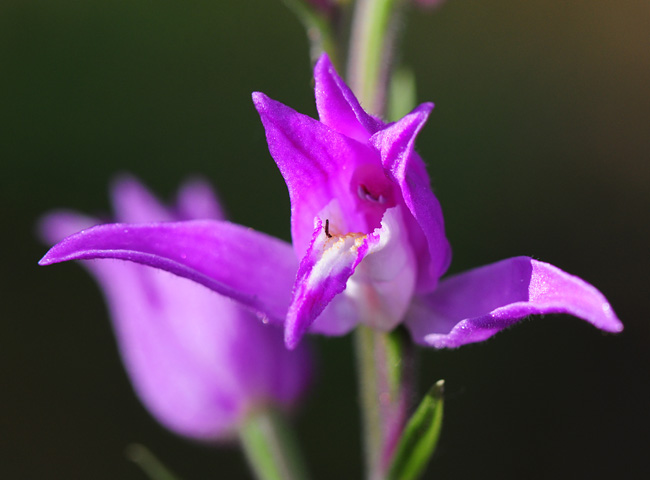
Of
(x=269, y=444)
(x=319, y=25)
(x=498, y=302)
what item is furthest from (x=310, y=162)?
(x=269, y=444)

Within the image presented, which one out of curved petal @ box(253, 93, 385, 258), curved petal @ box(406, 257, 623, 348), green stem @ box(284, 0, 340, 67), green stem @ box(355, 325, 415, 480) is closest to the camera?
curved petal @ box(406, 257, 623, 348)

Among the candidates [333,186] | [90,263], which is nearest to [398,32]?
[333,186]

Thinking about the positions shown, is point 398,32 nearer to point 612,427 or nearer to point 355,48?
point 355,48

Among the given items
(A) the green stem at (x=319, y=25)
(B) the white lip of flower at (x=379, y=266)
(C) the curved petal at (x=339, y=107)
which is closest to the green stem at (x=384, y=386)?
(B) the white lip of flower at (x=379, y=266)

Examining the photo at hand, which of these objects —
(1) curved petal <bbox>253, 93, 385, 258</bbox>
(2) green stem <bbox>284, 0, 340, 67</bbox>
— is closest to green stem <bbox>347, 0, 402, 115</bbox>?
(2) green stem <bbox>284, 0, 340, 67</bbox>

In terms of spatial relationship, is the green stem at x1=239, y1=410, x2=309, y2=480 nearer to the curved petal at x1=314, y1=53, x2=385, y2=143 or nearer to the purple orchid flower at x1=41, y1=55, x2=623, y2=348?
the purple orchid flower at x1=41, y1=55, x2=623, y2=348

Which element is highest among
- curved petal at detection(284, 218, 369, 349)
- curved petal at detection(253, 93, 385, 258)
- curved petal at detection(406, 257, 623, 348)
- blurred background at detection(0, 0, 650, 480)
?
curved petal at detection(253, 93, 385, 258)

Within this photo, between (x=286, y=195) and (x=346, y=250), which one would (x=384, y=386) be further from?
(x=286, y=195)
